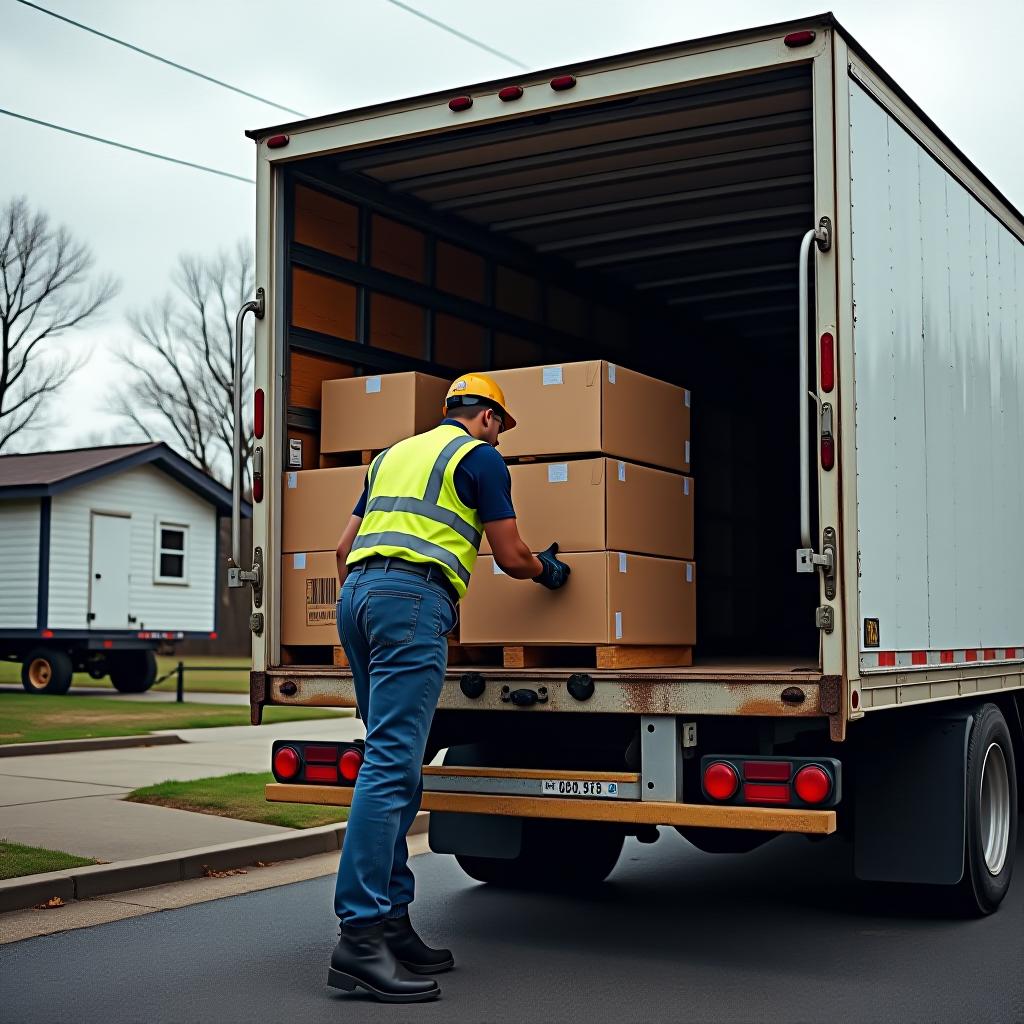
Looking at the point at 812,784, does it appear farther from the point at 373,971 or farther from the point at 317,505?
the point at 317,505

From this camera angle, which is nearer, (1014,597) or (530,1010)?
(530,1010)

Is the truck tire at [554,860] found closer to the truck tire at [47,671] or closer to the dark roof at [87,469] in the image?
the truck tire at [47,671]

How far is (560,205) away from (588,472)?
7.32 feet

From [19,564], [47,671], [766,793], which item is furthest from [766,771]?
[19,564]

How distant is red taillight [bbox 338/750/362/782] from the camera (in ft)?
20.2

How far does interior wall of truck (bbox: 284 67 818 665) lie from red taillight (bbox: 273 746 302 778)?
4.39 feet

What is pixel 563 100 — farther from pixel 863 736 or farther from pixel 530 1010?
pixel 530 1010

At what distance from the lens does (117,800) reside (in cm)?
999

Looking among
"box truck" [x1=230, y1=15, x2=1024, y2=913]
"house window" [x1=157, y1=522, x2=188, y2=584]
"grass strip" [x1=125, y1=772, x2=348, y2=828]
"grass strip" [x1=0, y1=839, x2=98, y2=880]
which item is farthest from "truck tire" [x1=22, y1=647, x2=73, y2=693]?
"box truck" [x1=230, y1=15, x2=1024, y2=913]

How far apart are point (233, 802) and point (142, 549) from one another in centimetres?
1738

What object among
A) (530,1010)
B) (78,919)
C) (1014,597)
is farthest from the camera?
(1014,597)

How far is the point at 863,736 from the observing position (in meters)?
6.32

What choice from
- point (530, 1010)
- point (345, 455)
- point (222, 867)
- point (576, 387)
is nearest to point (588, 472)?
point (576, 387)

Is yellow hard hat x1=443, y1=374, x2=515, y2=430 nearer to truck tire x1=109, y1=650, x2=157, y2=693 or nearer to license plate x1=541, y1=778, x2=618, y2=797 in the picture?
license plate x1=541, y1=778, x2=618, y2=797
